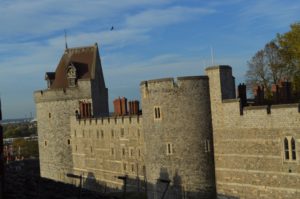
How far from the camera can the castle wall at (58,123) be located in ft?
129

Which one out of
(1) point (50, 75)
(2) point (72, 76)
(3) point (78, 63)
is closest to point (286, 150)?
(2) point (72, 76)

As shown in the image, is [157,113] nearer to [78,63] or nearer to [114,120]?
[114,120]

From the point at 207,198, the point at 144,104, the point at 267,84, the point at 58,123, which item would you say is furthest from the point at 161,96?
the point at 58,123

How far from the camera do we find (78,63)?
→ 134 ft

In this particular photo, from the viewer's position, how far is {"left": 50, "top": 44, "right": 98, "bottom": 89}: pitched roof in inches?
1590

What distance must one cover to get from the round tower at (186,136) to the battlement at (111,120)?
759 cm

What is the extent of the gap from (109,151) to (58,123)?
6.38 metres

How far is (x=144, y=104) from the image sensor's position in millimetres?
24844

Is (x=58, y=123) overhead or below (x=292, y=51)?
below

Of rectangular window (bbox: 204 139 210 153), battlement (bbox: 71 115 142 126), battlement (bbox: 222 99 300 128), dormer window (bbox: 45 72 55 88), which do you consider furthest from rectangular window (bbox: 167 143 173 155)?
dormer window (bbox: 45 72 55 88)

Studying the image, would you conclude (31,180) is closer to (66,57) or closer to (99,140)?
(99,140)

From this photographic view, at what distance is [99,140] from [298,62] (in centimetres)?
1420

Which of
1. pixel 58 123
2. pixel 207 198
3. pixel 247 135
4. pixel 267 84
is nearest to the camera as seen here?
pixel 247 135

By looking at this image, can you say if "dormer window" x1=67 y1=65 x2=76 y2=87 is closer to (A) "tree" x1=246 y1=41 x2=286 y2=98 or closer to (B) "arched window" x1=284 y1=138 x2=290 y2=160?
Answer: (A) "tree" x1=246 y1=41 x2=286 y2=98
